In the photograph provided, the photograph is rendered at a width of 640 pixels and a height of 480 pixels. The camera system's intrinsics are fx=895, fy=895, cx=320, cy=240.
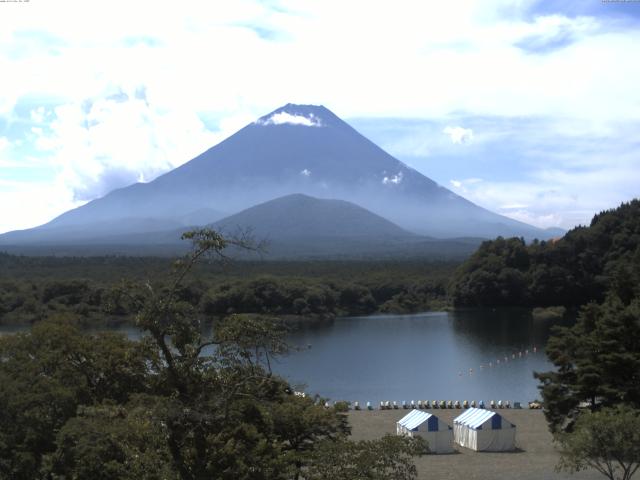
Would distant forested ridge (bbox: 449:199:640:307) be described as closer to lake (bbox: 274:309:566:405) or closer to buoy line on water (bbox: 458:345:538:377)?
lake (bbox: 274:309:566:405)

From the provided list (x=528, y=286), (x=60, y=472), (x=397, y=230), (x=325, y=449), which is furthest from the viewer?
(x=397, y=230)

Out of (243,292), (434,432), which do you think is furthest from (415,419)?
(243,292)

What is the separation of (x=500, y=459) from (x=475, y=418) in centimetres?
140

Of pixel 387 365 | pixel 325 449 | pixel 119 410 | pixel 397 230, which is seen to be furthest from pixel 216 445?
pixel 397 230

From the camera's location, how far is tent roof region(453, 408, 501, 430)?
1733 centimetres

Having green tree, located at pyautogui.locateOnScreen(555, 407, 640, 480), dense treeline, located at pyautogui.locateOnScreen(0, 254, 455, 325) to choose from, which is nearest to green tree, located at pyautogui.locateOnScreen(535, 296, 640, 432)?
green tree, located at pyautogui.locateOnScreen(555, 407, 640, 480)

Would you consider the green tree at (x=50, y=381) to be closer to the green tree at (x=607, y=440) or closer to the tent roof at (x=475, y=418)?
the green tree at (x=607, y=440)

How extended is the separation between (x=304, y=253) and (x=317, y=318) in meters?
67.5

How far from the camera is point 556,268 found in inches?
2018

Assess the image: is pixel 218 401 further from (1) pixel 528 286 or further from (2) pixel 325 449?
(1) pixel 528 286

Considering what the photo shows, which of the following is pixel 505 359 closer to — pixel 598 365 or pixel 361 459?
pixel 598 365

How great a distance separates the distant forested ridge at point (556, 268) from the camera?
5088 cm

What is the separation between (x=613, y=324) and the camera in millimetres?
16125

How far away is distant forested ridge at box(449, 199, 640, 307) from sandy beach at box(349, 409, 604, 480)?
31.2 metres
